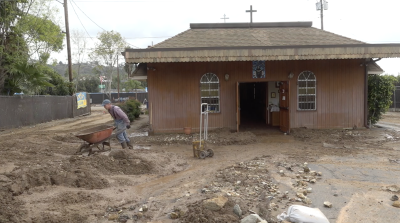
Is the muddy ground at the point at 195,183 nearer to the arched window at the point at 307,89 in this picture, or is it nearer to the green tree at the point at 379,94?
the arched window at the point at 307,89

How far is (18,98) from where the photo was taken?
19.8m

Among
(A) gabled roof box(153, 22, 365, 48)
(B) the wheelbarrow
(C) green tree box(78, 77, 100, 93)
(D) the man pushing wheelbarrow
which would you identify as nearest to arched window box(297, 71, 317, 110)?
(A) gabled roof box(153, 22, 365, 48)

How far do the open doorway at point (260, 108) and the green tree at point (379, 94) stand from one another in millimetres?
4167

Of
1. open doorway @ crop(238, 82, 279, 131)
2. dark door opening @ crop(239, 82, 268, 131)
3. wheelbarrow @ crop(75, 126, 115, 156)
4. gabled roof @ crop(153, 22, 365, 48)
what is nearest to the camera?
wheelbarrow @ crop(75, 126, 115, 156)

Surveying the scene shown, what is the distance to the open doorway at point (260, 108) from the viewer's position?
662 inches

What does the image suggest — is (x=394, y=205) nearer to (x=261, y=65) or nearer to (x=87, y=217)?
(x=87, y=217)

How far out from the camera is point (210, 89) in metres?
14.9

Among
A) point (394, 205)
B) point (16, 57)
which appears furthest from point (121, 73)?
point (394, 205)

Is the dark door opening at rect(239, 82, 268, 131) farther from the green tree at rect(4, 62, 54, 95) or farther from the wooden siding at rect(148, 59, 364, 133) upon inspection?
the green tree at rect(4, 62, 54, 95)

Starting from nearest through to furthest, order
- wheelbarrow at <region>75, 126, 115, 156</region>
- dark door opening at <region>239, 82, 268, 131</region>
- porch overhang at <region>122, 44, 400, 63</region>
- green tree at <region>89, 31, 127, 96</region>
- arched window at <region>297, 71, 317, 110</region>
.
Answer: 1. wheelbarrow at <region>75, 126, 115, 156</region>
2. porch overhang at <region>122, 44, 400, 63</region>
3. arched window at <region>297, 71, 317, 110</region>
4. dark door opening at <region>239, 82, 268, 131</region>
5. green tree at <region>89, 31, 127, 96</region>

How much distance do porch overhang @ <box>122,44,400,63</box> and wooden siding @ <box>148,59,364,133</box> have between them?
63.3 inches

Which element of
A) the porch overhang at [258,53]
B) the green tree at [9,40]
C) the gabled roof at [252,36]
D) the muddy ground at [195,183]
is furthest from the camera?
the green tree at [9,40]

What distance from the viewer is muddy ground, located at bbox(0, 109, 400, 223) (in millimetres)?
5469

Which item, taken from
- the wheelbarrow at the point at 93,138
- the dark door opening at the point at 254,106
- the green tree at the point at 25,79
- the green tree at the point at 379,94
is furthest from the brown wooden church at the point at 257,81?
the green tree at the point at 25,79
